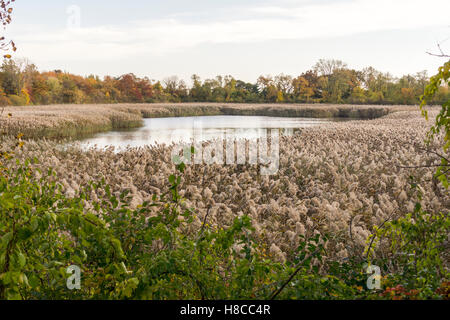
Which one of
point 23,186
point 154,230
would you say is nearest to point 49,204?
point 23,186

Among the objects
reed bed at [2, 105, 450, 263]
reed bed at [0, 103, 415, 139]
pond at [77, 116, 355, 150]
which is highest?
reed bed at [0, 103, 415, 139]

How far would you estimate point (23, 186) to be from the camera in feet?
11.2

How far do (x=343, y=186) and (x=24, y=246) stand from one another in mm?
6411

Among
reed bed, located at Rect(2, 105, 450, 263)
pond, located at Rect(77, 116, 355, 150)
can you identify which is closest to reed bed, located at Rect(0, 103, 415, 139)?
pond, located at Rect(77, 116, 355, 150)

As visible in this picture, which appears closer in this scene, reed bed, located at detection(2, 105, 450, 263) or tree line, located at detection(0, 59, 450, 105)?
reed bed, located at detection(2, 105, 450, 263)

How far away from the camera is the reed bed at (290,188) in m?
5.42

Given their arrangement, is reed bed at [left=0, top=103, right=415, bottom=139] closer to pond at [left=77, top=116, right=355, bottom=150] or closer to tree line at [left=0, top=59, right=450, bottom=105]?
pond at [left=77, top=116, right=355, bottom=150]

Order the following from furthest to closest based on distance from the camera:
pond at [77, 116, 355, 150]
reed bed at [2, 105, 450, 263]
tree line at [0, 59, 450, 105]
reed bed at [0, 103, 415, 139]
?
1. tree line at [0, 59, 450, 105]
2. reed bed at [0, 103, 415, 139]
3. pond at [77, 116, 355, 150]
4. reed bed at [2, 105, 450, 263]

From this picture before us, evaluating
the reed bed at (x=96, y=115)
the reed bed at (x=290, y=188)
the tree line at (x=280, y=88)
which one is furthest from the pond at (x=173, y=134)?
the tree line at (x=280, y=88)

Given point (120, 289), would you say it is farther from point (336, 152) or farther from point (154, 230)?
point (336, 152)

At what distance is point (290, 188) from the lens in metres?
7.41

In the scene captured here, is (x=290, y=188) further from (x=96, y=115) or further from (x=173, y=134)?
(x=96, y=115)

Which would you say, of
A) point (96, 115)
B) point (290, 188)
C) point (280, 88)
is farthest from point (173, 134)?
point (280, 88)

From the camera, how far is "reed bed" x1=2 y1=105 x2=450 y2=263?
5.42 m
